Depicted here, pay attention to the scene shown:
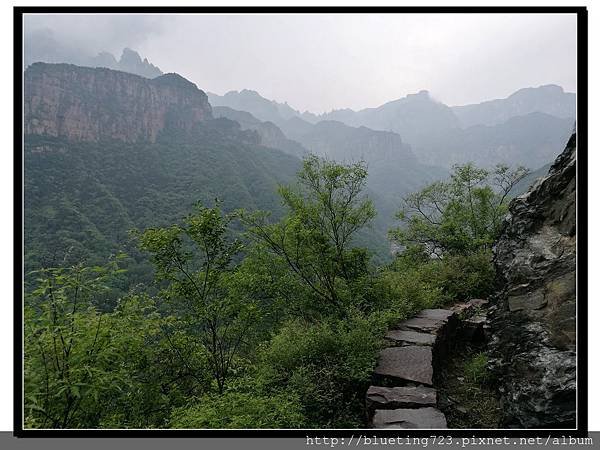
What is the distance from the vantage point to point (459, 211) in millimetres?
10164

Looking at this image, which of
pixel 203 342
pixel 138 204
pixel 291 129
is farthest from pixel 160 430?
pixel 291 129

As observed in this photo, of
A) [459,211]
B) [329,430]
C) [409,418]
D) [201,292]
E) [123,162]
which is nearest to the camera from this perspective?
[329,430]

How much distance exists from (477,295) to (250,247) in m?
3.96

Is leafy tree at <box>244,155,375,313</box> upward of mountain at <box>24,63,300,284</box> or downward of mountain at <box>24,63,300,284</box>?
downward

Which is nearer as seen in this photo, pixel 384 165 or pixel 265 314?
pixel 265 314

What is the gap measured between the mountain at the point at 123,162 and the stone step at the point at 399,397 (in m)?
2.63

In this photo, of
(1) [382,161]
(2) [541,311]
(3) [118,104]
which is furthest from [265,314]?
(3) [118,104]

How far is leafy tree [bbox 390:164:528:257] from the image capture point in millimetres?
9398

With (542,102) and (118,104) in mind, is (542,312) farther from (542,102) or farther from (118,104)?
(118,104)

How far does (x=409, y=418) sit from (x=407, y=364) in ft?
2.62

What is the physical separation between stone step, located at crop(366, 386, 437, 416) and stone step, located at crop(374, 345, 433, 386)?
15cm

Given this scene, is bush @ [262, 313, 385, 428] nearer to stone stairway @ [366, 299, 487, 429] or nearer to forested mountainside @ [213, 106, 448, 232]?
stone stairway @ [366, 299, 487, 429]

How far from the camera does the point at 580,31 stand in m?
3.09

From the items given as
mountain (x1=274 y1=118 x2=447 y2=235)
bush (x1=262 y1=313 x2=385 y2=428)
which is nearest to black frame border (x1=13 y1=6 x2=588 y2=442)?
bush (x1=262 y1=313 x2=385 y2=428)
